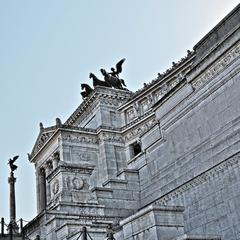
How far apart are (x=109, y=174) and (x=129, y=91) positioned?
892cm

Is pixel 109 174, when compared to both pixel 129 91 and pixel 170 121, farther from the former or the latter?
pixel 170 121

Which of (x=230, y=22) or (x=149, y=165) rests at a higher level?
(x=230, y=22)

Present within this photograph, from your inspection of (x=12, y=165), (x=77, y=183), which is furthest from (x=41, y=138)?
(x=77, y=183)

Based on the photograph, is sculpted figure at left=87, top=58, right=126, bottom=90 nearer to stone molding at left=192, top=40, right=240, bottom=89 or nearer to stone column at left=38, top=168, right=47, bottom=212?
stone column at left=38, top=168, right=47, bottom=212

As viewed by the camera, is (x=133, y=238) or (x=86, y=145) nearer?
(x=133, y=238)

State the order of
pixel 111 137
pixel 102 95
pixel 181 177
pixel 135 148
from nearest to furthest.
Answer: pixel 181 177, pixel 111 137, pixel 135 148, pixel 102 95

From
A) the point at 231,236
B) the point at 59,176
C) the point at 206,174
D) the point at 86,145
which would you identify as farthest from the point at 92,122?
the point at 231,236

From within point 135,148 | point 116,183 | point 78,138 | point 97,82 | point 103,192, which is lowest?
point 103,192

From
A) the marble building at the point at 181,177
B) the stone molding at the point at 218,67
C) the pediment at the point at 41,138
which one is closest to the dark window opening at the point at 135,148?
the pediment at the point at 41,138

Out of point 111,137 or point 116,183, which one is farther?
point 111,137

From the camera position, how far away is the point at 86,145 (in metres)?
33.7

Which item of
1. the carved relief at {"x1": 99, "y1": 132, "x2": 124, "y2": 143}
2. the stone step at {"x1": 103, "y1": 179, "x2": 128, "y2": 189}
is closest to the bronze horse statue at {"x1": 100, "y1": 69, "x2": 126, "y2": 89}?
the carved relief at {"x1": 99, "y1": 132, "x2": 124, "y2": 143}

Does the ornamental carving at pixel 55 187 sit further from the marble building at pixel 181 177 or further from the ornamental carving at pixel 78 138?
the ornamental carving at pixel 78 138

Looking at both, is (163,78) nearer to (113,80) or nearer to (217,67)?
(113,80)
